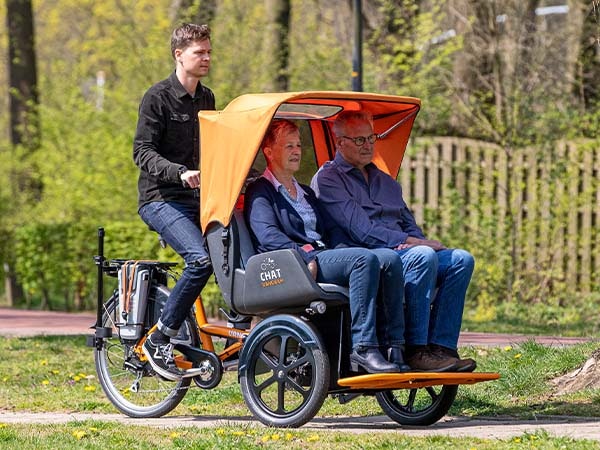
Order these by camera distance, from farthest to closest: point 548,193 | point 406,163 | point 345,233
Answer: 1. point 406,163
2. point 548,193
3. point 345,233

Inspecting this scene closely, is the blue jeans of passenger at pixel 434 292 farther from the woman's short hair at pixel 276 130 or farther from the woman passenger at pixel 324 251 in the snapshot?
the woman's short hair at pixel 276 130

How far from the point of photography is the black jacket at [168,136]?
25.1ft

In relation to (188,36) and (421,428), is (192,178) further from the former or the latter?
(421,428)

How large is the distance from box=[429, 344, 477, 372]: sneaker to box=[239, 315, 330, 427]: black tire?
24.8 inches

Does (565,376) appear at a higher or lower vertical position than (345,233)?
lower

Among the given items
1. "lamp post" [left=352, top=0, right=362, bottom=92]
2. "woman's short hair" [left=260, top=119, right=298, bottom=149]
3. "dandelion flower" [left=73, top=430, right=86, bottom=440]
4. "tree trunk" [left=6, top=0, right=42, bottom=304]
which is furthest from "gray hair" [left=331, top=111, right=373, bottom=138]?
"tree trunk" [left=6, top=0, right=42, bottom=304]

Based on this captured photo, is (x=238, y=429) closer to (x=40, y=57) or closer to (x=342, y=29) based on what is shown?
(x=342, y=29)

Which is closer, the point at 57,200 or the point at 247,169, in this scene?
the point at 247,169

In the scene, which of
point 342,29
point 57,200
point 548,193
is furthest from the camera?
point 342,29

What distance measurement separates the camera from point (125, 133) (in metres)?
18.4

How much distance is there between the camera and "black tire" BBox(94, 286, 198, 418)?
7.86 m

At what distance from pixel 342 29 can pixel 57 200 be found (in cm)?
886

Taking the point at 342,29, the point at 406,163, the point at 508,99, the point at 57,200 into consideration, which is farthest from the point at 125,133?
the point at 342,29

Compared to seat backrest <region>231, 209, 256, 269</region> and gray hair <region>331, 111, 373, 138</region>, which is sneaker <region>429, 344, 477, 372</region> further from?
gray hair <region>331, 111, 373, 138</region>
